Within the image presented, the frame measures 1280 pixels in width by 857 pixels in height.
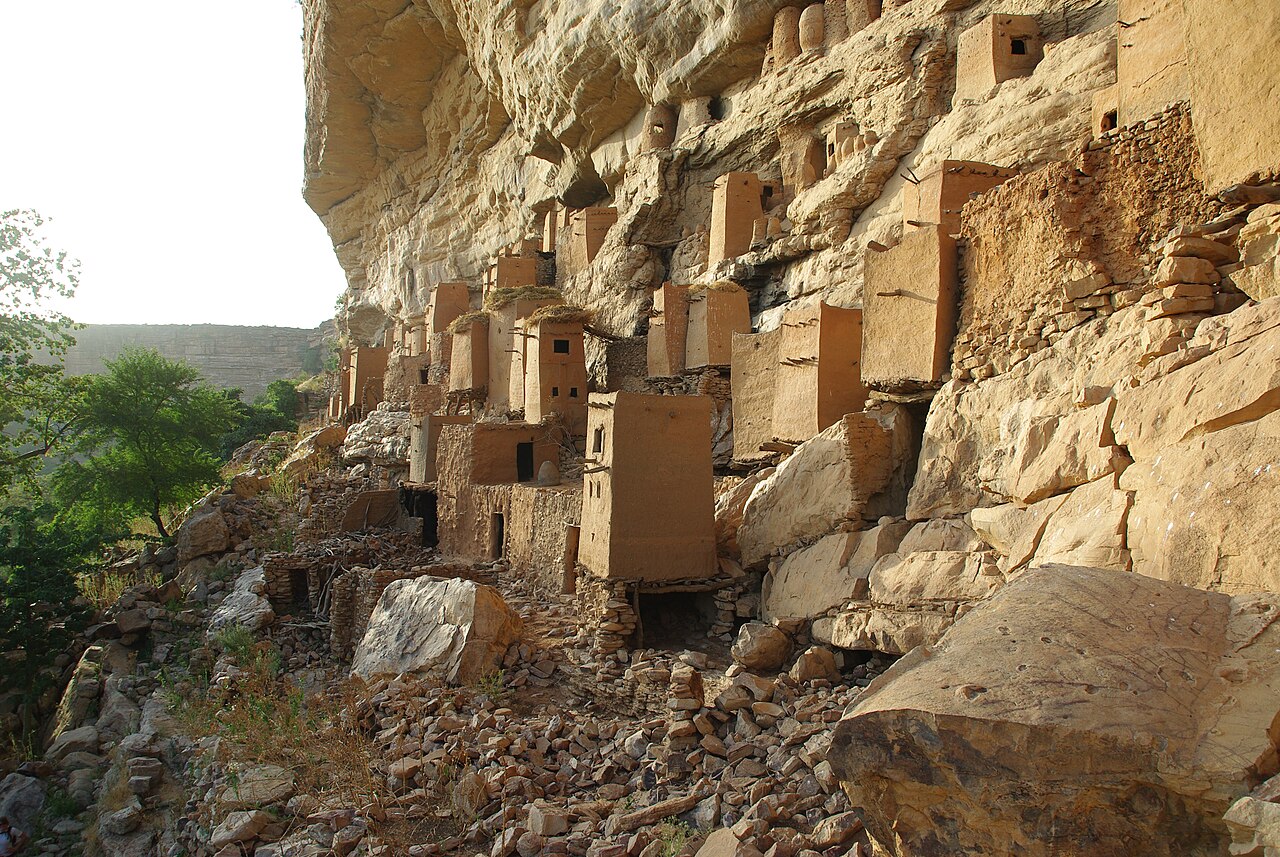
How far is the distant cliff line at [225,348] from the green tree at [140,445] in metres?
33.6

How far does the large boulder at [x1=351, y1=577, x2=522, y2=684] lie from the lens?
8.95 metres

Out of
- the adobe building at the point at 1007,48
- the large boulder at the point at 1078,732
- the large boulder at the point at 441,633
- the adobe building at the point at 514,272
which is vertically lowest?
the large boulder at the point at 441,633

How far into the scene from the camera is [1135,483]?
5.37 meters

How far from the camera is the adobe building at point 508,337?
725 inches

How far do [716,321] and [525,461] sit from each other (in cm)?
404

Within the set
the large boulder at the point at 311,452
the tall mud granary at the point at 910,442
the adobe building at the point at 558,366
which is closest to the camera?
the tall mud granary at the point at 910,442

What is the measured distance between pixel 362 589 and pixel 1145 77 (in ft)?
34.5

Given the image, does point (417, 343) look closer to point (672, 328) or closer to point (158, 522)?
point (158, 522)

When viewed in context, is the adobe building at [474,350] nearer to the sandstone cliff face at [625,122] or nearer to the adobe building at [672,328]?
the sandstone cliff face at [625,122]

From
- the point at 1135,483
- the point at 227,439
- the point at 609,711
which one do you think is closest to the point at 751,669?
the point at 609,711

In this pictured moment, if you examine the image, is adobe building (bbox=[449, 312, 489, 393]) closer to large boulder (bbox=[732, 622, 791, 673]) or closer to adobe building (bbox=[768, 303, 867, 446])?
adobe building (bbox=[768, 303, 867, 446])

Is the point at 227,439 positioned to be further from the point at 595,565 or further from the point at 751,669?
the point at 751,669

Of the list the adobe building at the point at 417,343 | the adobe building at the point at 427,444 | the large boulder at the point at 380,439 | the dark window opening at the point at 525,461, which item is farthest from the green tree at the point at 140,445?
the dark window opening at the point at 525,461

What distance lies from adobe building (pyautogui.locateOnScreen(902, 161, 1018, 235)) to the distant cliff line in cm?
4940
